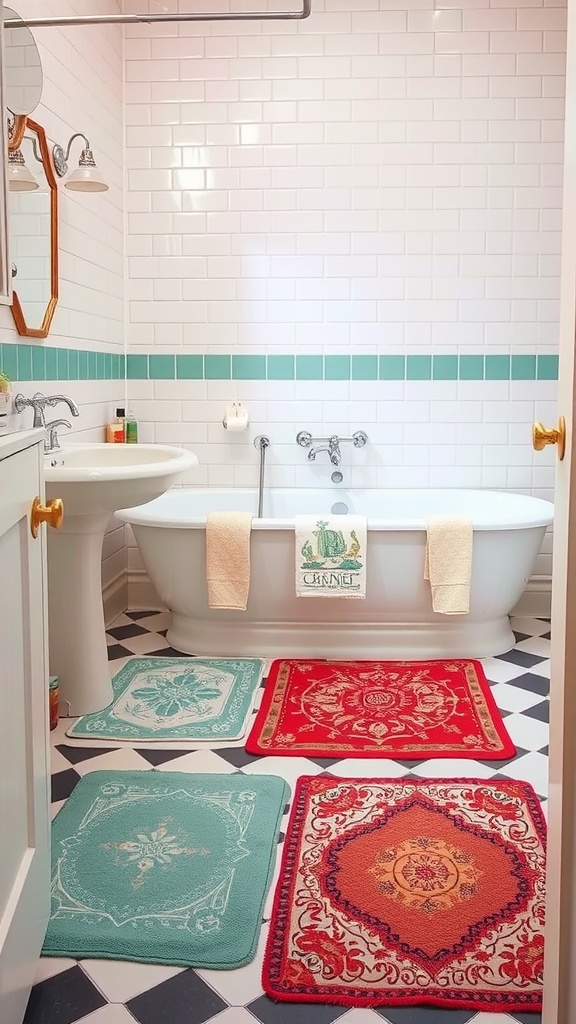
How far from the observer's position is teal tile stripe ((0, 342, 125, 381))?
10.5 feet

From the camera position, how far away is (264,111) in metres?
4.73

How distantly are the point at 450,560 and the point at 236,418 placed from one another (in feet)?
4.75

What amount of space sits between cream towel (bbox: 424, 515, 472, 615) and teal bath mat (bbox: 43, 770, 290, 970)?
1.28m

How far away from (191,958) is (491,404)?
3.40 m

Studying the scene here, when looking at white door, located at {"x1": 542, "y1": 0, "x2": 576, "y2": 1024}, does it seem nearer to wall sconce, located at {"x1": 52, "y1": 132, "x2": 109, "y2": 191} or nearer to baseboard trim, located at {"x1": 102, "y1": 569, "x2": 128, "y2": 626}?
wall sconce, located at {"x1": 52, "y1": 132, "x2": 109, "y2": 191}

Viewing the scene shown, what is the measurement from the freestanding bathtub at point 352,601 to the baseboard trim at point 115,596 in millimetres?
457

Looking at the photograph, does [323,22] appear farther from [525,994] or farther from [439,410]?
[525,994]

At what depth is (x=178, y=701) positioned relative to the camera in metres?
3.61

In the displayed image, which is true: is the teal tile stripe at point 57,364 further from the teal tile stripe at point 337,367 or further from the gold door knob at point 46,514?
the gold door knob at point 46,514

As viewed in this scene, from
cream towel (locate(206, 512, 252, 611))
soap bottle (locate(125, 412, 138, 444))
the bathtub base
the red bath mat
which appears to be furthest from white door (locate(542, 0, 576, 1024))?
soap bottle (locate(125, 412, 138, 444))

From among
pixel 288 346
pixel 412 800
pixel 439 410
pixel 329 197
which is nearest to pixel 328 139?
pixel 329 197

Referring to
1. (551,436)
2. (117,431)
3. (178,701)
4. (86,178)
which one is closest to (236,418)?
(117,431)

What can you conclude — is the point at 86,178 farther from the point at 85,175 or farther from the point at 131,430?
the point at 131,430

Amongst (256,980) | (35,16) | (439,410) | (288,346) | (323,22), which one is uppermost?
(323,22)
